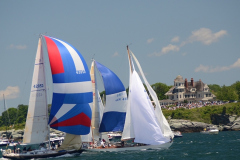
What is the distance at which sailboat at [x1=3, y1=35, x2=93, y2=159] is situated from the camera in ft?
145

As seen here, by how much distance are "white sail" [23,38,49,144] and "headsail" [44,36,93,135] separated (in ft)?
2.94

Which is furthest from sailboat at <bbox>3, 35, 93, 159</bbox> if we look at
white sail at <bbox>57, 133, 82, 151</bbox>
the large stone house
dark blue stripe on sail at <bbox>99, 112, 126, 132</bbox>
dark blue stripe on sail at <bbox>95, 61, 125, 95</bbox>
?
the large stone house

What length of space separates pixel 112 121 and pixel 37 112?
40.0 feet

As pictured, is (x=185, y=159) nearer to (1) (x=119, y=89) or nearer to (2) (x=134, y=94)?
(2) (x=134, y=94)

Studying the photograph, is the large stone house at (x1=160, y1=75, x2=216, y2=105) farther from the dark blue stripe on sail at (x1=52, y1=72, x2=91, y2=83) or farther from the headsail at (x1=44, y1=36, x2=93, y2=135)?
the dark blue stripe on sail at (x1=52, y1=72, x2=91, y2=83)

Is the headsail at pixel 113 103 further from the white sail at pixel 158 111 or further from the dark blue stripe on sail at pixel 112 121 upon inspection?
the white sail at pixel 158 111

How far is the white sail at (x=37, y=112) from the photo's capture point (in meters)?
44.2

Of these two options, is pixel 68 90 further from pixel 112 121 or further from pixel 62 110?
pixel 112 121

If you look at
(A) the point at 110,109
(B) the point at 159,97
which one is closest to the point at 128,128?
(A) the point at 110,109

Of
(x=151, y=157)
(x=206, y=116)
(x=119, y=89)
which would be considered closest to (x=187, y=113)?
(x=206, y=116)

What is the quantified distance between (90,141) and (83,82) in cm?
1134

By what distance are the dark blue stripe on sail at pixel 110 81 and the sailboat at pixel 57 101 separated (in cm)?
822

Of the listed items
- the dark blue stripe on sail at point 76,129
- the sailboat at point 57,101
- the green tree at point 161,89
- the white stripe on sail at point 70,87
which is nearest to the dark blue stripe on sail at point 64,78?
the sailboat at point 57,101

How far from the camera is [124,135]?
51469 millimetres
